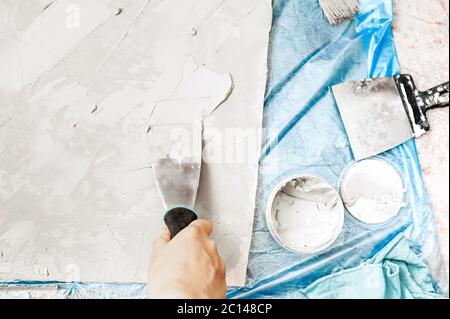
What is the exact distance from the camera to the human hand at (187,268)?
987 millimetres

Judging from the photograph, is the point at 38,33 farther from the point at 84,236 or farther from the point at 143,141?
the point at 84,236

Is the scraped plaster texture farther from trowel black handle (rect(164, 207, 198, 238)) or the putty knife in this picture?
the putty knife

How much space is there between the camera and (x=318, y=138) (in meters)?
1.48

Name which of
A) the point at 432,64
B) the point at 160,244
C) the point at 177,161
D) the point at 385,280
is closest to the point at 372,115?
the point at 432,64

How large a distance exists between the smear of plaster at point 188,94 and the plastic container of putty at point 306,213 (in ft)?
1.10

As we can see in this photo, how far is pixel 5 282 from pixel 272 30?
1.11 metres

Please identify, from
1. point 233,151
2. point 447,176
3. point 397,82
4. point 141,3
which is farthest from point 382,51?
point 141,3

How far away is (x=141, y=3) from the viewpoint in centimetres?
143

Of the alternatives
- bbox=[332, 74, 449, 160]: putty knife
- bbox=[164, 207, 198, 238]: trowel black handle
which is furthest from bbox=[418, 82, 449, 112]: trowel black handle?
bbox=[164, 207, 198, 238]: trowel black handle

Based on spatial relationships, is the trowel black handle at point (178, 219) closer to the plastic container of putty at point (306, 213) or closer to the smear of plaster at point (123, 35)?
the plastic container of putty at point (306, 213)

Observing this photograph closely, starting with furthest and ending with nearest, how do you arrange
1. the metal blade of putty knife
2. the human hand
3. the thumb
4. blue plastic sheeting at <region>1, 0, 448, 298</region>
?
blue plastic sheeting at <region>1, 0, 448, 298</region> < the metal blade of putty knife < the thumb < the human hand

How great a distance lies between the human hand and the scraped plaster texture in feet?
0.92

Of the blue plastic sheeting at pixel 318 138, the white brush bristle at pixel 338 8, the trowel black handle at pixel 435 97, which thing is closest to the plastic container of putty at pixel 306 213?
the blue plastic sheeting at pixel 318 138

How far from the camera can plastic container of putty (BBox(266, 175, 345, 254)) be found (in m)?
1.40
